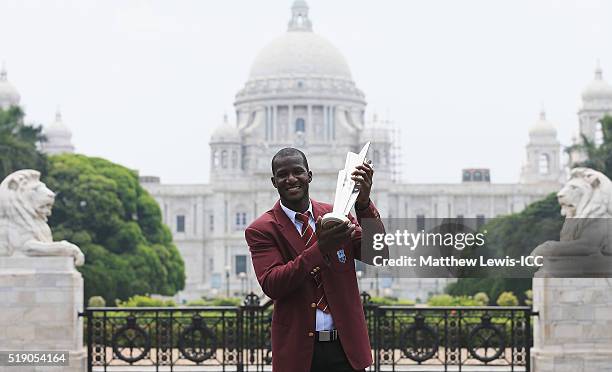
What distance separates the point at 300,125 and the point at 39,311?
300ft

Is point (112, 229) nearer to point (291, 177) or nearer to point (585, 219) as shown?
point (585, 219)

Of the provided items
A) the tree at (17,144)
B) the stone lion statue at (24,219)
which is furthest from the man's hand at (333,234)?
the tree at (17,144)

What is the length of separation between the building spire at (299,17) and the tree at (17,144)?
198ft

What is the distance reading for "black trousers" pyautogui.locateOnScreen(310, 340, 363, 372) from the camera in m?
6.73

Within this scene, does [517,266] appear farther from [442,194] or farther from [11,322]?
[442,194]

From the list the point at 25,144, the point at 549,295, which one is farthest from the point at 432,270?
the point at 25,144

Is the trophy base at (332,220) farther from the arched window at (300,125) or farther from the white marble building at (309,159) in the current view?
the arched window at (300,125)

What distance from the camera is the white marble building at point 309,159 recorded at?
8888 cm

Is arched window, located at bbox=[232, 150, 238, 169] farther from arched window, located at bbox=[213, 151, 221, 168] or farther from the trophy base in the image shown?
the trophy base

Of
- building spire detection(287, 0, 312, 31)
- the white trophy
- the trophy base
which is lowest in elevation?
the trophy base

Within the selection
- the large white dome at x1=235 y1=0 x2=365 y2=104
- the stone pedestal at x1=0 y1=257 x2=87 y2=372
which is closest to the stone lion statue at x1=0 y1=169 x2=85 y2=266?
the stone pedestal at x1=0 y1=257 x2=87 y2=372

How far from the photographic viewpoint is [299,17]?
112 meters

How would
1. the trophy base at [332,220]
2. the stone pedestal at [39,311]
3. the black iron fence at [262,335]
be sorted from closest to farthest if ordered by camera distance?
1. the trophy base at [332,220]
2. the stone pedestal at [39,311]
3. the black iron fence at [262,335]

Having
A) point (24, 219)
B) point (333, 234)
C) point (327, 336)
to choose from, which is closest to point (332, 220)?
point (333, 234)
